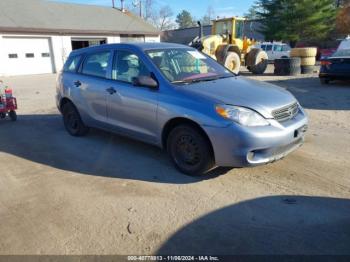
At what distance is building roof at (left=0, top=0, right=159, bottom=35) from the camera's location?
23.4 m

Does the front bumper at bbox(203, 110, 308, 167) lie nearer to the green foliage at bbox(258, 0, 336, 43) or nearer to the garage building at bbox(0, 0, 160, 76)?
the garage building at bbox(0, 0, 160, 76)

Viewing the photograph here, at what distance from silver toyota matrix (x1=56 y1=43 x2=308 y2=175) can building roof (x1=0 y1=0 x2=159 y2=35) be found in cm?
1954

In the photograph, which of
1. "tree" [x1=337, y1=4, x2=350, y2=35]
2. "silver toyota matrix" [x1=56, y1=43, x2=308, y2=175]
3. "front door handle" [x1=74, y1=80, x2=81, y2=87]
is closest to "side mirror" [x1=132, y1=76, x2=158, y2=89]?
"silver toyota matrix" [x1=56, y1=43, x2=308, y2=175]

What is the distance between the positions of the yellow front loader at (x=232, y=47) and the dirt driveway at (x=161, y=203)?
11474 mm

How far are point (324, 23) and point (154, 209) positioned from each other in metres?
40.0

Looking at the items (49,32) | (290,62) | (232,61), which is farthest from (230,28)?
Result: (49,32)

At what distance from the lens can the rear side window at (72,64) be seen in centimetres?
632

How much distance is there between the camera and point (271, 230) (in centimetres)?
328

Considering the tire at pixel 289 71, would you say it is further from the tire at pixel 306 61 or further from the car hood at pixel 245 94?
the car hood at pixel 245 94

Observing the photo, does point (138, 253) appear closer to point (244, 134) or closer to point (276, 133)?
point (244, 134)

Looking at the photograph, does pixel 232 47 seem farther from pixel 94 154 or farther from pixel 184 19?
pixel 184 19

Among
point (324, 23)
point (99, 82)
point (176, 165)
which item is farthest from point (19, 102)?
point (324, 23)

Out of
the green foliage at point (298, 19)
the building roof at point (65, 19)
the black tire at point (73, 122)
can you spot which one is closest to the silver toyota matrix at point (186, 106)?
the black tire at point (73, 122)

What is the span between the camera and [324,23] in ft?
124
